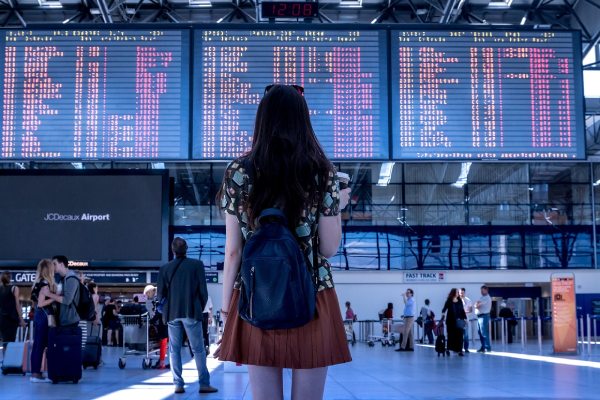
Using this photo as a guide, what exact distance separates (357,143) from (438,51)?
79.9 inches

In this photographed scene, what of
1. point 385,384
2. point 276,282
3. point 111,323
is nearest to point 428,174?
point 111,323

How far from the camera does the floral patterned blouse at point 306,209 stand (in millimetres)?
2553

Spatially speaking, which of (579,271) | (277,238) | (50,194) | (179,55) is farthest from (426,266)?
(277,238)

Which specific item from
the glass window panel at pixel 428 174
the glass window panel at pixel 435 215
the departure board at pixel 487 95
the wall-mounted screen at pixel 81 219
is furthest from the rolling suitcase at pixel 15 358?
the glass window panel at pixel 428 174

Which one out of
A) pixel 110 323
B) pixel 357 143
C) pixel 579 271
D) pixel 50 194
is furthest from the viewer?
pixel 579 271

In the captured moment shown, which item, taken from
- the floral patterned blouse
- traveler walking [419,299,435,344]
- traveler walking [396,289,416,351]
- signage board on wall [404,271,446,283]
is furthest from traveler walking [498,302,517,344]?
the floral patterned blouse

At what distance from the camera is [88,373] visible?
11.4 meters

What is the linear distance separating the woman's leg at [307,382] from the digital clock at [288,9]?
11205mm

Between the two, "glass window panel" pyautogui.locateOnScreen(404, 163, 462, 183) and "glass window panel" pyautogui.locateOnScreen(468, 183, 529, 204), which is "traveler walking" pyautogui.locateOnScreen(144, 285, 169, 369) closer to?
"glass window panel" pyautogui.locateOnScreen(404, 163, 462, 183)

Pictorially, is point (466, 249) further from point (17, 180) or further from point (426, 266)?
point (17, 180)

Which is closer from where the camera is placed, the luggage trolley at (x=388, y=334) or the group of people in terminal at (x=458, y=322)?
the group of people in terminal at (x=458, y=322)

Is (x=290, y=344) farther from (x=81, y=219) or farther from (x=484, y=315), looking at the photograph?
(x=484, y=315)

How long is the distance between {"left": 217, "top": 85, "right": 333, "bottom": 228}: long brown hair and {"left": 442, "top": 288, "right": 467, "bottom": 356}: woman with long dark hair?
1489 centimetres

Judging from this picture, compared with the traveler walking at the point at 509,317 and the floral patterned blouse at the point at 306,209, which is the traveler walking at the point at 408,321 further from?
the floral patterned blouse at the point at 306,209
